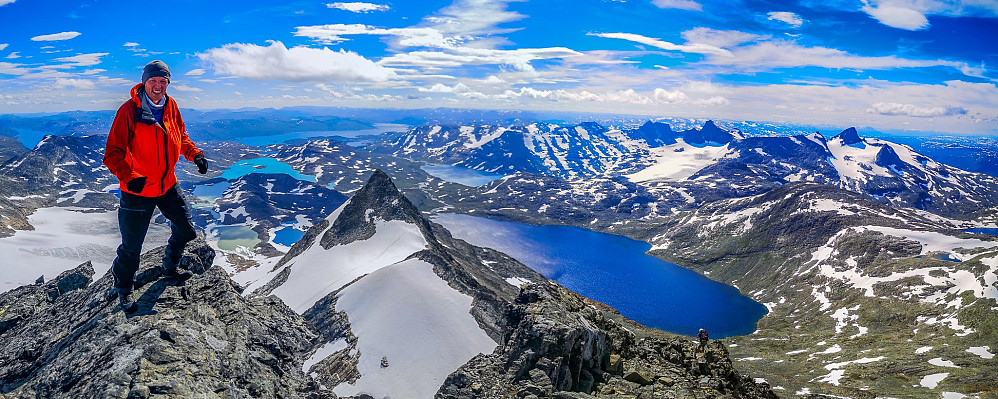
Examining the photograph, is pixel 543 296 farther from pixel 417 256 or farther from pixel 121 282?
pixel 417 256

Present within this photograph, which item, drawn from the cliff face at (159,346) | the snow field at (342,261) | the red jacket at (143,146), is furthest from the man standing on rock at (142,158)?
the snow field at (342,261)

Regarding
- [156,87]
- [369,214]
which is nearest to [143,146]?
[156,87]

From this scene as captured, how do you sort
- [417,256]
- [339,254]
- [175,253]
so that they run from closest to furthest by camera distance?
1. [175,253]
2. [417,256]
3. [339,254]

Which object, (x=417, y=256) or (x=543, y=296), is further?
(x=417, y=256)

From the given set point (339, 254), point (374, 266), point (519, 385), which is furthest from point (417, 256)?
point (519, 385)

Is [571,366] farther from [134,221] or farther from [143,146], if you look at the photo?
[143,146]

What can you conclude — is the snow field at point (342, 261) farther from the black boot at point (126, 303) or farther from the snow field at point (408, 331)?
the black boot at point (126, 303)

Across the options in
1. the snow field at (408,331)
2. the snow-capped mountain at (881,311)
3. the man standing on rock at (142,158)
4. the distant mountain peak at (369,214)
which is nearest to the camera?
the man standing on rock at (142,158)
